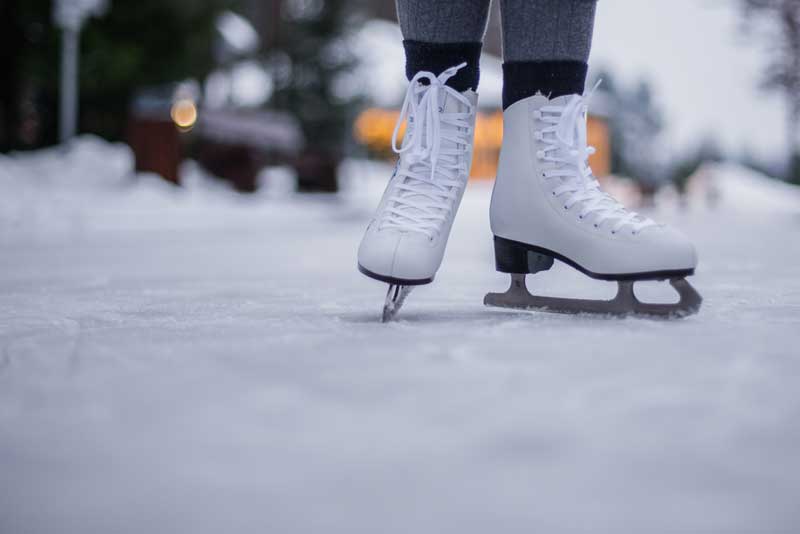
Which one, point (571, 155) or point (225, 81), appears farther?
point (225, 81)

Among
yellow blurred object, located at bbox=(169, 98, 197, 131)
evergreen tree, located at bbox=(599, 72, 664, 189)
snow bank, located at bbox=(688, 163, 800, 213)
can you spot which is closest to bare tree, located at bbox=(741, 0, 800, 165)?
snow bank, located at bbox=(688, 163, 800, 213)

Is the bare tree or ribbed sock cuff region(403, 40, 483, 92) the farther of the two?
the bare tree

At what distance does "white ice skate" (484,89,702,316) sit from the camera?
808mm

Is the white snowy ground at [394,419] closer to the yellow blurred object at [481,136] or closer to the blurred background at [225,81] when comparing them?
the blurred background at [225,81]

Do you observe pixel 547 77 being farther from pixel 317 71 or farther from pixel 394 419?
pixel 317 71

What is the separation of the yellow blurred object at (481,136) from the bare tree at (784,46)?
5.27 meters

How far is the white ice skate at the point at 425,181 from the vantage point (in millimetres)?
834

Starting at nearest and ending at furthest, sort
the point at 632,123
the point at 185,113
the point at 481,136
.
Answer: the point at 185,113 → the point at 481,136 → the point at 632,123

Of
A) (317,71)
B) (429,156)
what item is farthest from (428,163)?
(317,71)

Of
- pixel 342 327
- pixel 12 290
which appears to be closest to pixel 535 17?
pixel 342 327

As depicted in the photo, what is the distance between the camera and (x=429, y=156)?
886 millimetres

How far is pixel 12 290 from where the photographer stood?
121cm

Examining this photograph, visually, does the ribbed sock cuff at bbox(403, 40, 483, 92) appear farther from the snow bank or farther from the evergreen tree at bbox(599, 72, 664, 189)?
the evergreen tree at bbox(599, 72, 664, 189)

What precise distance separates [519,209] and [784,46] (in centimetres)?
666
